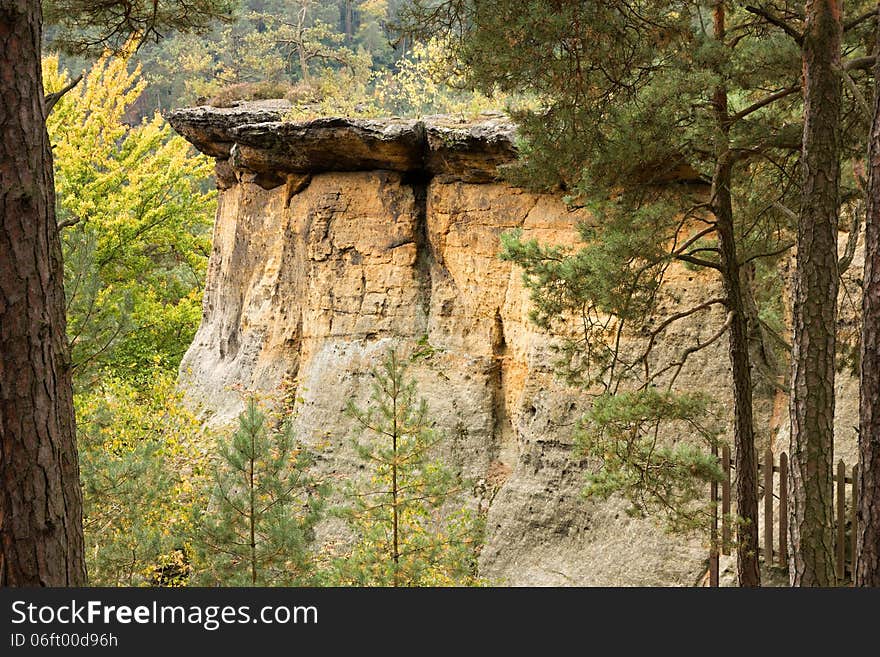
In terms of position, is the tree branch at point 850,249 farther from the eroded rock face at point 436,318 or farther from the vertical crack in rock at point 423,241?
the vertical crack in rock at point 423,241

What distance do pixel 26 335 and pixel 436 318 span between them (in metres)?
9.86

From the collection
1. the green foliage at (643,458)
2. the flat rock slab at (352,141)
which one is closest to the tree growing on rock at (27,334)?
the green foliage at (643,458)

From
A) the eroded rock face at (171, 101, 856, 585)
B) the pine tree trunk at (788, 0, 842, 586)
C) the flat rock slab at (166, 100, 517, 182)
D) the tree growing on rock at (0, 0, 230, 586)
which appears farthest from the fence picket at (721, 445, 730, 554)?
the flat rock slab at (166, 100, 517, 182)

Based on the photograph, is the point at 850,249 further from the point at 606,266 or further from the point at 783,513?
the point at 783,513

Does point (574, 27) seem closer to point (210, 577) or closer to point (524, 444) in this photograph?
point (210, 577)

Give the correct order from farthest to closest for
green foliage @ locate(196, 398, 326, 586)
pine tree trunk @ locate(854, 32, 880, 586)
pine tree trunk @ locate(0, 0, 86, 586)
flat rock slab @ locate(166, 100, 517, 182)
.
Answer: flat rock slab @ locate(166, 100, 517, 182), green foliage @ locate(196, 398, 326, 586), pine tree trunk @ locate(0, 0, 86, 586), pine tree trunk @ locate(854, 32, 880, 586)

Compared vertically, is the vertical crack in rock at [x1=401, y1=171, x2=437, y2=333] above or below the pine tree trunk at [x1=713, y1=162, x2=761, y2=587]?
above

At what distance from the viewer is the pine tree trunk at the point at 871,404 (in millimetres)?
4207

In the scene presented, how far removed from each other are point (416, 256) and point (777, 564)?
24.2 ft

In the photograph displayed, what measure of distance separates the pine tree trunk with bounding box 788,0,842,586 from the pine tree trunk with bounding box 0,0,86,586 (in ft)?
16.7

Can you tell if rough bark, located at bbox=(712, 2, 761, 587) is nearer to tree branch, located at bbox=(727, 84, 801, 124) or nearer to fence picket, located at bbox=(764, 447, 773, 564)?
tree branch, located at bbox=(727, 84, 801, 124)

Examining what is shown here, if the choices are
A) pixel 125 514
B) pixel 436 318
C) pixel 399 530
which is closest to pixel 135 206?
pixel 436 318

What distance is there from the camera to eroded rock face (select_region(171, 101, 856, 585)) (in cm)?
1190

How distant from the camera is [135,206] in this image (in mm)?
21094
